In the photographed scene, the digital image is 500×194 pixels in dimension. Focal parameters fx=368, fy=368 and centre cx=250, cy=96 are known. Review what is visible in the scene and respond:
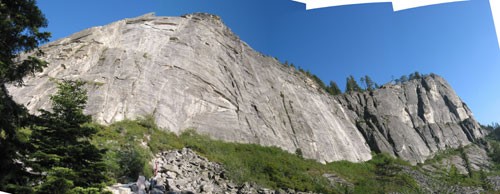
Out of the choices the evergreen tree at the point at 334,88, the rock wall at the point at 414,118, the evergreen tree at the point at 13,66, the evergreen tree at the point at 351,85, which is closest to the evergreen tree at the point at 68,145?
the evergreen tree at the point at 13,66

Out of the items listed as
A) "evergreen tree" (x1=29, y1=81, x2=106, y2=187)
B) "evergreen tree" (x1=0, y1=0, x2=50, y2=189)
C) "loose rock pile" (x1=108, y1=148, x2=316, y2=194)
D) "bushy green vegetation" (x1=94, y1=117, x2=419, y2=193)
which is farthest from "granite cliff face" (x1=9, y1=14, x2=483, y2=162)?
"evergreen tree" (x1=0, y1=0, x2=50, y2=189)

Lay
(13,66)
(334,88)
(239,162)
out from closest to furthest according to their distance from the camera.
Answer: (13,66) < (239,162) < (334,88)

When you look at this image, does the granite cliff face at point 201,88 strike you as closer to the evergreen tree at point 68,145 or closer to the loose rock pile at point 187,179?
the loose rock pile at point 187,179

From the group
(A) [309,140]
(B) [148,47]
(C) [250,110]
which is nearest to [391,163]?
(A) [309,140]

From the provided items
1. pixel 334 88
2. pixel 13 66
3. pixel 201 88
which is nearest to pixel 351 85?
pixel 334 88

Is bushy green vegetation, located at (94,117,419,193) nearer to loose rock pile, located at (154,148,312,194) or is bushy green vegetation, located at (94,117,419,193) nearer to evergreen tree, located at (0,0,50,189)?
loose rock pile, located at (154,148,312,194)

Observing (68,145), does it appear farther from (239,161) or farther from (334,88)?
(334,88)
